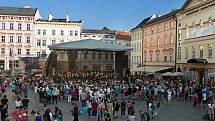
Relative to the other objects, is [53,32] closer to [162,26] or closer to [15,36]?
[15,36]

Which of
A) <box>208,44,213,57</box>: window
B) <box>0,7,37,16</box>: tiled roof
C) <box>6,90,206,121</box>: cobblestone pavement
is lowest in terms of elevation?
<box>6,90,206,121</box>: cobblestone pavement

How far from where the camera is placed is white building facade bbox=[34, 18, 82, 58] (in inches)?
3462

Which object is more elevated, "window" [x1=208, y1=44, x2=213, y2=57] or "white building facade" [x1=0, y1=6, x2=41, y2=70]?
"white building facade" [x1=0, y1=6, x2=41, y2=70]

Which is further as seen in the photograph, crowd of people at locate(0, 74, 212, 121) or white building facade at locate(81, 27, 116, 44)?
white building facade at locate(81, 27, 116, 44)

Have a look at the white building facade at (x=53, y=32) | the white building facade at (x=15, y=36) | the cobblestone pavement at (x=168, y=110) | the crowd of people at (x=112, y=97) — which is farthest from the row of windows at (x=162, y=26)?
the white building facade at (x=15, y=36)

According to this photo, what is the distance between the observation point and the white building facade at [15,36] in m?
84.9

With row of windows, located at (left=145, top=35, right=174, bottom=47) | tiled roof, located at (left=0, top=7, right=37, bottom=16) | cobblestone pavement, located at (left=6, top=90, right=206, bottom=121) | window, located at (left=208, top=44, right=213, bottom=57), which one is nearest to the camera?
cobblestone pavement, located at (left=6, top=90, right=206, bottom=121)

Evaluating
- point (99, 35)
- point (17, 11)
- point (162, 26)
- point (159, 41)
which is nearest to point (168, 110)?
point (162, 26)

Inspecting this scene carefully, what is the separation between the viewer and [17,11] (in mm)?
86938

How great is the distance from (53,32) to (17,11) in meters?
8.95

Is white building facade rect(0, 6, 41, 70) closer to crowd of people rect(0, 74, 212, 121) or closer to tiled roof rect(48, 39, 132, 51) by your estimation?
tiled roof rect(48, 39, 132, 51)

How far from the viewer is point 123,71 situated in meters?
50.9

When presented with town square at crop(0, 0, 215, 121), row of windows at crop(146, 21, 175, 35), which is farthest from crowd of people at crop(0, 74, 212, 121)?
row of windows at crop(146, 21, 175, 35)

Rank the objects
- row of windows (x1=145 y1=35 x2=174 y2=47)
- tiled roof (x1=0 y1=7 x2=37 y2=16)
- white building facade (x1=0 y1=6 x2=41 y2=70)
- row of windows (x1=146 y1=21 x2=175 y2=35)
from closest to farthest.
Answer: row of windows (x1=146 y1=21 x2=175 y2=35), row of windows (x1=145 y1=35 x2=174 y2=47), white building facade (x1=0 y1=6 x2=41 y2=70), tiled roof (x1=0 y1=7 x2=37 y2=16)
